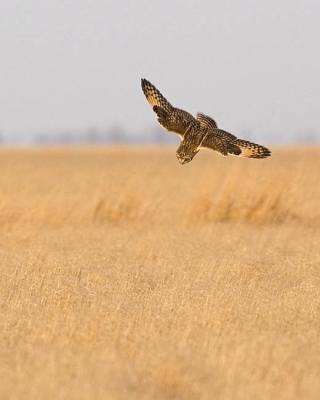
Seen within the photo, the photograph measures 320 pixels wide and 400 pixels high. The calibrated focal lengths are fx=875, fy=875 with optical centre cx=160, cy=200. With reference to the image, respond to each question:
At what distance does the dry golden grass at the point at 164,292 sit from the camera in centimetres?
519

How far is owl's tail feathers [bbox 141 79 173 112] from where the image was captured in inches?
285

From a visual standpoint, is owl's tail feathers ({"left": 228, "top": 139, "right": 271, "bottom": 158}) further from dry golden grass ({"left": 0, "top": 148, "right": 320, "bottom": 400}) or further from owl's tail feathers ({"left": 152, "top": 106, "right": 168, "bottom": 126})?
dry golden grass ({"left": 0, "top": 148, "right": 320, "bottom": 400})

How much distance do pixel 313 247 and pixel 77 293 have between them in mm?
4298

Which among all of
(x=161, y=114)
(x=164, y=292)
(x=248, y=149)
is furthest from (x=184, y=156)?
(x=164, y=292)

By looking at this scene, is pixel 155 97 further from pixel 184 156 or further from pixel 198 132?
pixel 184 156

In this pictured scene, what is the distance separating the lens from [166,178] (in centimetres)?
2467

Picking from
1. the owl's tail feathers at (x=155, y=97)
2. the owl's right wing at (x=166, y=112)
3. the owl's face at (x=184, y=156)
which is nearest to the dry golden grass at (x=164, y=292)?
the owl's face at (x=184, y=156)

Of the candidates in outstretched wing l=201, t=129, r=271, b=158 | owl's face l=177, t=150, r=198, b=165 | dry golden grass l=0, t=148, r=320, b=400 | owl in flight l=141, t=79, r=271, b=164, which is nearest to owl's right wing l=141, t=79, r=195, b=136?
owl in flight l=141, t=79, r=271, b=164

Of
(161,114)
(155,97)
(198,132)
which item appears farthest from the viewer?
(155,97)

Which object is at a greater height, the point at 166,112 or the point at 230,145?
the point at 166,112

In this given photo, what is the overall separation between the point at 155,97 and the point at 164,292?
1.84 m

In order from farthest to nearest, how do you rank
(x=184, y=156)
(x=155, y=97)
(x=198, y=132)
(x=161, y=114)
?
(x=155, y=97) < (x=161, y=114) < (x=198, y=132) < (x=184, y=156)

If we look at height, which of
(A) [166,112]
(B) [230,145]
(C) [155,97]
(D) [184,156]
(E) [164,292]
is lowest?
(E) [164,292]

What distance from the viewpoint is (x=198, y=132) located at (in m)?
6.79
